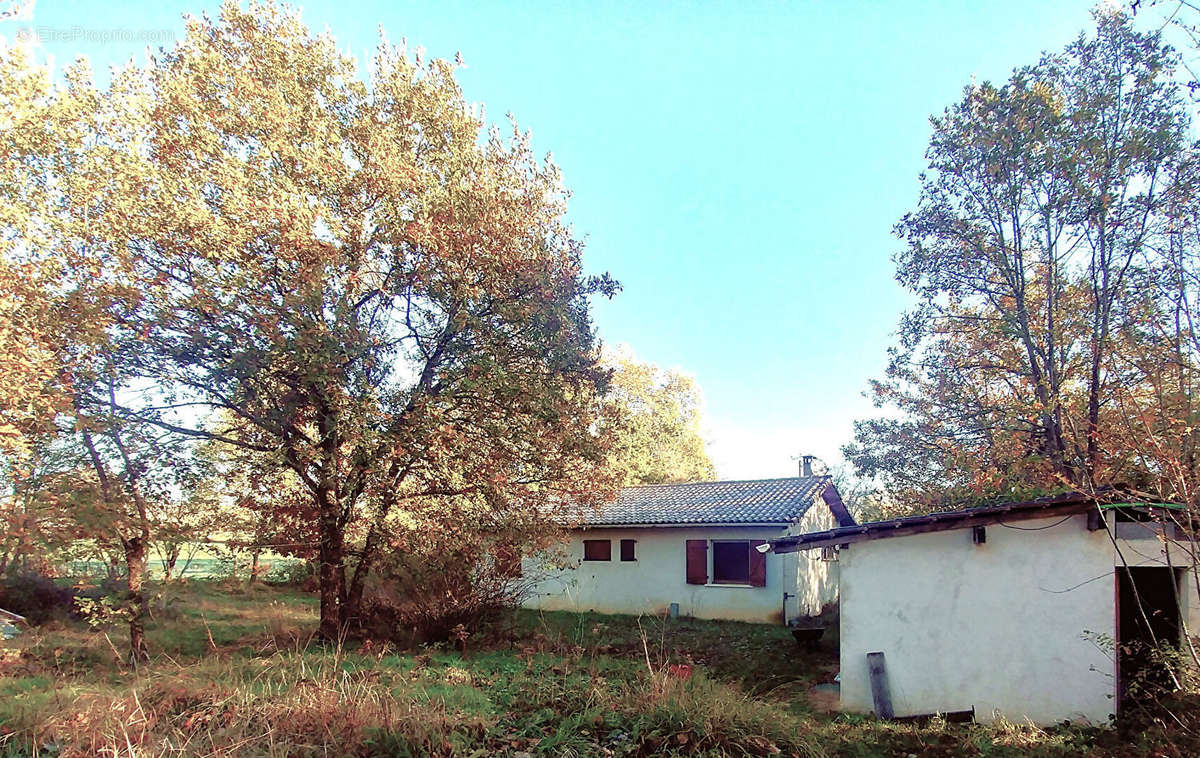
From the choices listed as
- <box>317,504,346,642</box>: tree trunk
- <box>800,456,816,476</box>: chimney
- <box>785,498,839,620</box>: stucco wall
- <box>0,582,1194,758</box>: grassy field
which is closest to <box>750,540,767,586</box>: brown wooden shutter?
<box>785,498,839,620</box>: stucco wall

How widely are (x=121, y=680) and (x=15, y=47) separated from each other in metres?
8.31

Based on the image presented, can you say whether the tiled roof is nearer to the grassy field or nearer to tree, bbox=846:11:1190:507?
tree, bbox=846:11:1190:507

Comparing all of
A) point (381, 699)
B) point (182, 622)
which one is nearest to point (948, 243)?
point (381, 699)

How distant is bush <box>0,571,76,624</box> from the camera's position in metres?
14.4

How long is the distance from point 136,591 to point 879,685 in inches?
423

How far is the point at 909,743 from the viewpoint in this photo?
6.65m

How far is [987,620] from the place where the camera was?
805cm

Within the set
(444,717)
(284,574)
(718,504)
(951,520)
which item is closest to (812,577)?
(718,504)

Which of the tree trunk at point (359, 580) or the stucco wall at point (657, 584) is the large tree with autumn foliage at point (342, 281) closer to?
the tree trunk at point (359, 580)

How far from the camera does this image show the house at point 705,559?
16.3m

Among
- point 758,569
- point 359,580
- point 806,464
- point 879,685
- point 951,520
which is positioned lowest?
point 879,685

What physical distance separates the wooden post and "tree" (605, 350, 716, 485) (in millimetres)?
24492

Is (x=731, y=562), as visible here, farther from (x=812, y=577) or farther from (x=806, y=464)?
(x=806, y=464)

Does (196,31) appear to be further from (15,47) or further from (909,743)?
(909,743)
